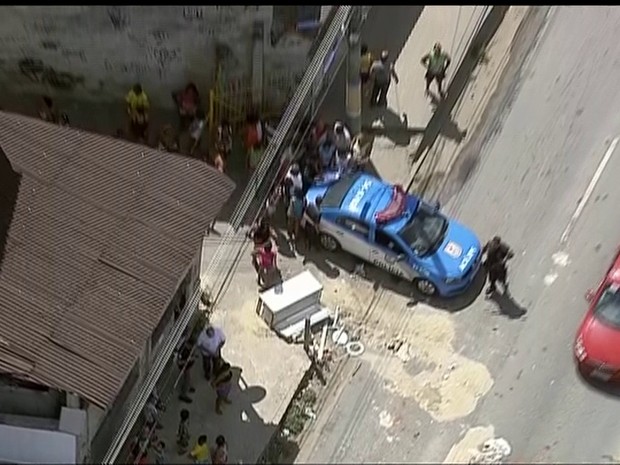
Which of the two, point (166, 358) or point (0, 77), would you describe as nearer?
point (166, 358)

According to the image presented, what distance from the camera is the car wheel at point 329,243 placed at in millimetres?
20250

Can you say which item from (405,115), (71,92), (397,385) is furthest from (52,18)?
(397,385)

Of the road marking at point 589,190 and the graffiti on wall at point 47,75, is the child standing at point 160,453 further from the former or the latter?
the road marking at point 589,190

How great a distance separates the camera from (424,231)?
1980cm

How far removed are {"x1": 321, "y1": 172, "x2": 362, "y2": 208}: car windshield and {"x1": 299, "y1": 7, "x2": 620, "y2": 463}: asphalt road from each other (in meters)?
1.88

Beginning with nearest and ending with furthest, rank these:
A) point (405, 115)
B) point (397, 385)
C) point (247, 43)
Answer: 1. point (397, 385)
2. point (247, 43)
3. point (405, 115)

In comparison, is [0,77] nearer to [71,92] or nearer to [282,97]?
[71,92]

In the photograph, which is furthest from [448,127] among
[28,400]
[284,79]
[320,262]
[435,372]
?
[28,400]

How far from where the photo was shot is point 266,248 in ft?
64.8

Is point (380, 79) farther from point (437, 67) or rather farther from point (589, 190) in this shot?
point (589, 190)

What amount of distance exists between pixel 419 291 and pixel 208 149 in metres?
4.56

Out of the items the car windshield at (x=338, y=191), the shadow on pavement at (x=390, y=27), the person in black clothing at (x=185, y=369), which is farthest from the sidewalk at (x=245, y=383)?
the shadow on pavement at (x=390, y=27)

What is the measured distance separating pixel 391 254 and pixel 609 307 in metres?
3.66

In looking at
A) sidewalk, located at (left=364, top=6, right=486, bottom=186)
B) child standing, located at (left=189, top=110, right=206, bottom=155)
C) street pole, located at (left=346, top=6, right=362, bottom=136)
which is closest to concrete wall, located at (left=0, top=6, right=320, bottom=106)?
child standing, located at (left=189, top=110, right=206, bottom=155)
